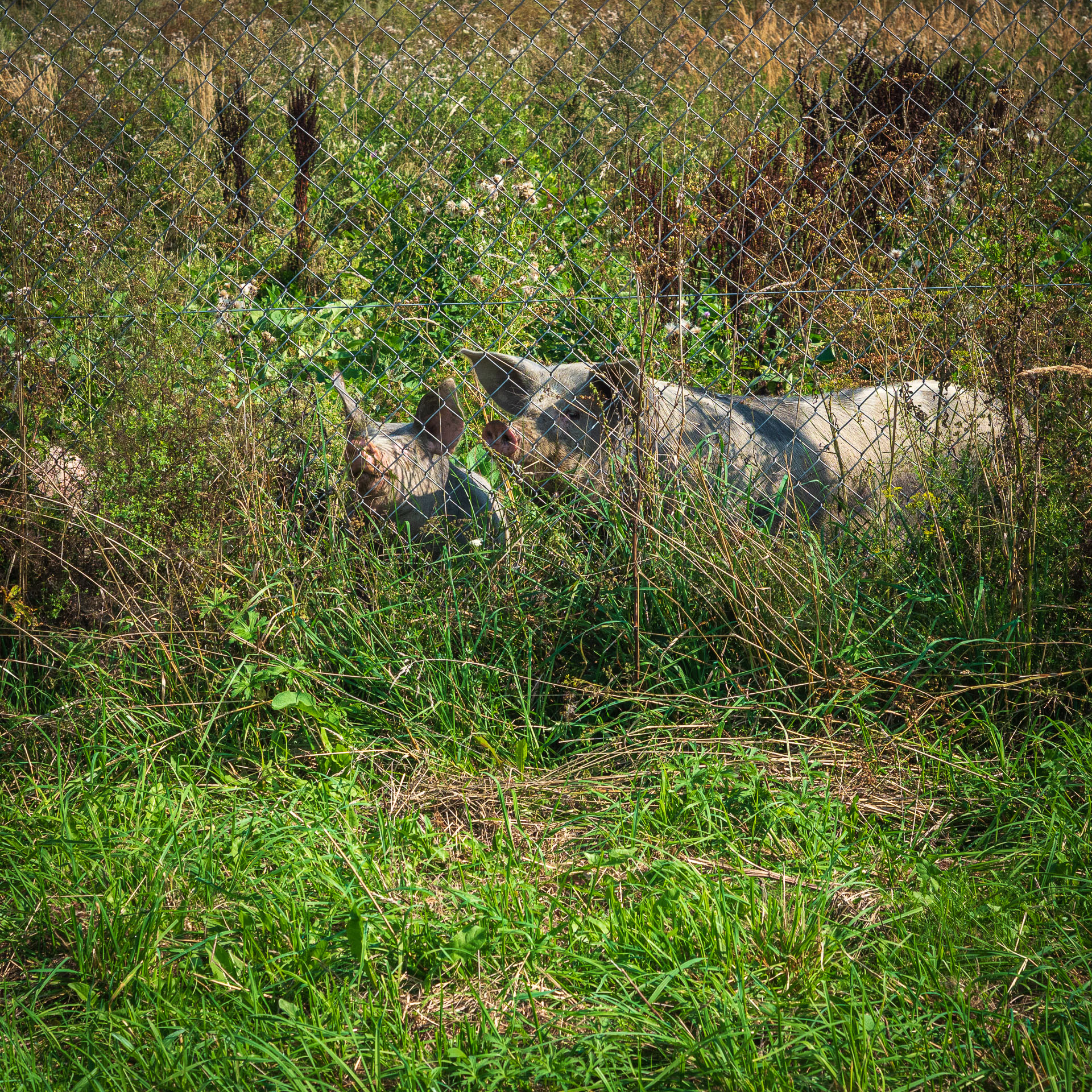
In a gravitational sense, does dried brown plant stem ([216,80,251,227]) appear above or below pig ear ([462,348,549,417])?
above

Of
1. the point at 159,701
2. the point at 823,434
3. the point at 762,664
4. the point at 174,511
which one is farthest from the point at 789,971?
the point at 823,434

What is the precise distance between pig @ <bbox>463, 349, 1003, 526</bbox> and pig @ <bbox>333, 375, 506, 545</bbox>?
0.48 feet

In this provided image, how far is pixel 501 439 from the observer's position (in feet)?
10.3

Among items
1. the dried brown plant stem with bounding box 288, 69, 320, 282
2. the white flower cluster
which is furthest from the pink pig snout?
the dried brown plant stem with bounding box 288, 69, 320, 282

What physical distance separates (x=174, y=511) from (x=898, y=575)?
1804mm

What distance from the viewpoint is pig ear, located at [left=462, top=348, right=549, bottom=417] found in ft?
10.8

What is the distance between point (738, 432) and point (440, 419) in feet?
3.08

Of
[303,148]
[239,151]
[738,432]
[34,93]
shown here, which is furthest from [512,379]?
[34,93]

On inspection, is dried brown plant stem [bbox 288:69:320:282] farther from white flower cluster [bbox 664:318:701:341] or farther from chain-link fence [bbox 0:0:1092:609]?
white flower cluster [bbox 664:318:701:341]

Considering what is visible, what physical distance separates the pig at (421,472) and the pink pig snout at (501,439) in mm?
94

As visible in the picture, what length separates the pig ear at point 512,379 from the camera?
10.8 ft

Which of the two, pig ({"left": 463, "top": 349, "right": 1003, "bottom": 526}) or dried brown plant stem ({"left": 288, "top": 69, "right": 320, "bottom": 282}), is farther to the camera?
dried brown plant stem ({"left": 288, "top": 69, "right": 320, "bottom": 282})

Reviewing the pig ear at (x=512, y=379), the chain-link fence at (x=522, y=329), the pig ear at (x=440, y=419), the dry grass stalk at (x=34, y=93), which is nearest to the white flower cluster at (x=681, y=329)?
the chain-link fence at (x=522, y=329)

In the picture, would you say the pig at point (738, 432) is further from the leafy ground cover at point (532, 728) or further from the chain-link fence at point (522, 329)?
the leafy ground cover at point (532, 728)
